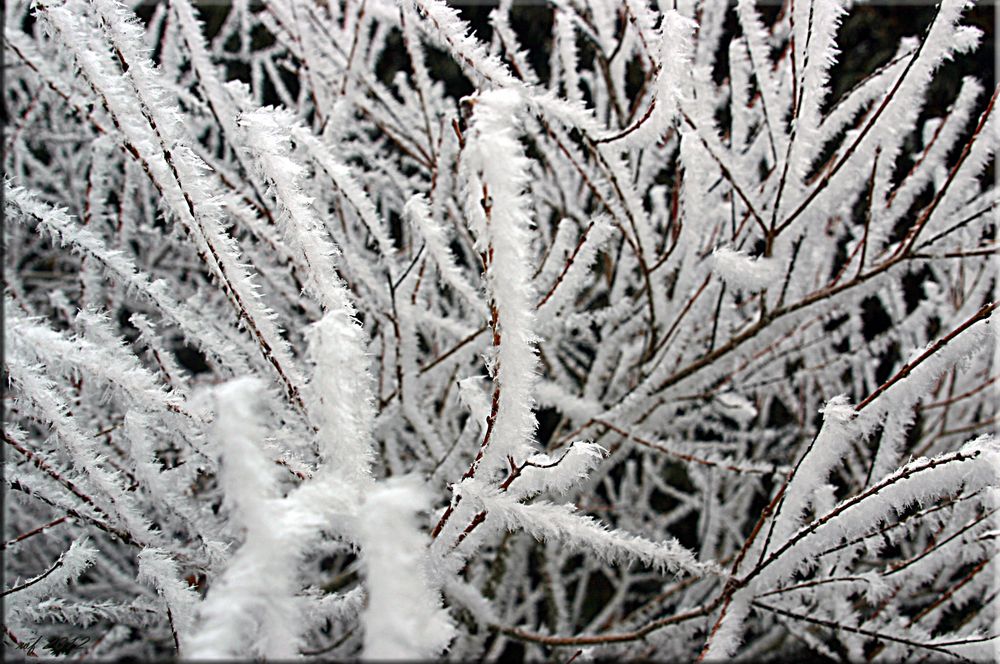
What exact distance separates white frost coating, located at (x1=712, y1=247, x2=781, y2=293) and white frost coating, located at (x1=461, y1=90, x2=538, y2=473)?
0.69 m

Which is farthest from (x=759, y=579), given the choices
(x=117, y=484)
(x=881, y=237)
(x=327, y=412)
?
(x=117, y=484)

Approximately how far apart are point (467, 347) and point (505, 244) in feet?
2.74

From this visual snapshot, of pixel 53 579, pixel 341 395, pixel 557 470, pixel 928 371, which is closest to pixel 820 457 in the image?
pixel 928 371

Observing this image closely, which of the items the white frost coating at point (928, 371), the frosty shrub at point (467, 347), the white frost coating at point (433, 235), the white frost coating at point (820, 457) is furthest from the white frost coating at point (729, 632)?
the white frost coating at point (433, 235)

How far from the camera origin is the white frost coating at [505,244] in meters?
0.87

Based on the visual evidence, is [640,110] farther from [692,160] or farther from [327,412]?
[327,412]

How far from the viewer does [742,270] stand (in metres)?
1.53

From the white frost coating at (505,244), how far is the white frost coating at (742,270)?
2.25 ft

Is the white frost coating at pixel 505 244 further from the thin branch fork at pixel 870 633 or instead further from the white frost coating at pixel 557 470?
the thin branch fork at pixel 870 633

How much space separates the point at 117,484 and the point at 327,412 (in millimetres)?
476

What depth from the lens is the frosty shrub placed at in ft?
3.09
